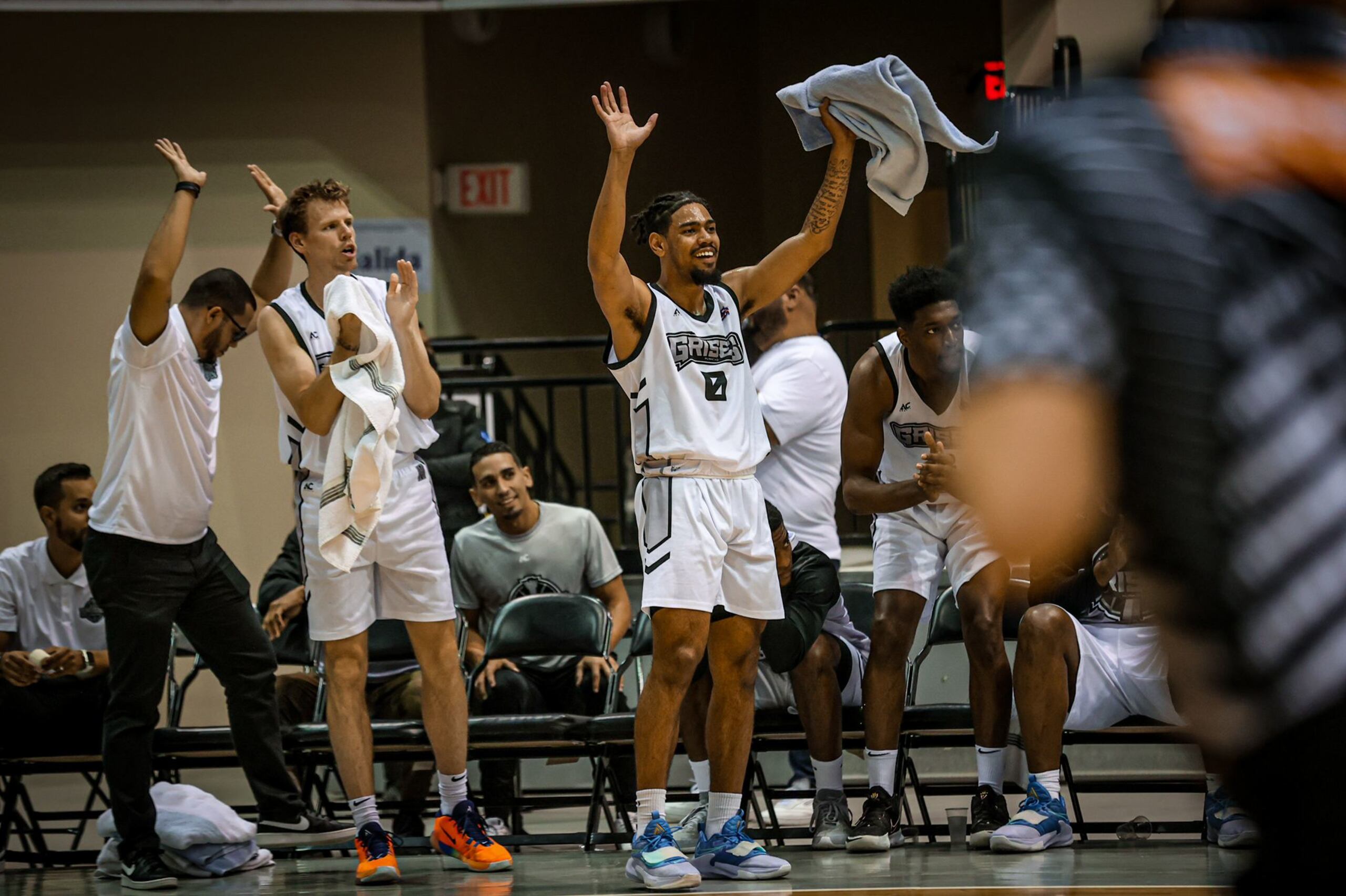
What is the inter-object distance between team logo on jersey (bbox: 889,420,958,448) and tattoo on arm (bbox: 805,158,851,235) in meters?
0.79

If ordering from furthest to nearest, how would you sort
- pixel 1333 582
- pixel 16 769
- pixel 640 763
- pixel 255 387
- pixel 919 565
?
pixel 255 387
pixel 16 769
pixel 919 565
pixel 640 763
pixel 1333 582

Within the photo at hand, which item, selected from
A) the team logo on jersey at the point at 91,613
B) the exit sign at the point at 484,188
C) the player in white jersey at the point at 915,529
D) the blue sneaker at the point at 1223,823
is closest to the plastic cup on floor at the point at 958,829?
the player in white jersey at the point at 915,529

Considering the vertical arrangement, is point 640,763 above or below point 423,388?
below

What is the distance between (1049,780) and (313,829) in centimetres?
258

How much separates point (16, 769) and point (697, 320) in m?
3.12

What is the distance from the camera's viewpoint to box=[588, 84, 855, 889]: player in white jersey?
4.25 m

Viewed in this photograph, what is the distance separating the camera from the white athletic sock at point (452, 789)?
4.63 meters

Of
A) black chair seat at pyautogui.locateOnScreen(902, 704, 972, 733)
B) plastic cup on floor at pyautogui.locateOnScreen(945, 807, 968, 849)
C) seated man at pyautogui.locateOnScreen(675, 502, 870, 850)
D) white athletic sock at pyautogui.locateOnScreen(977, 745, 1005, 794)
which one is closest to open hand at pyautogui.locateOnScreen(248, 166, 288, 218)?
seated man at pyautogui.locateOnScreen(675, 502, 870, 850)

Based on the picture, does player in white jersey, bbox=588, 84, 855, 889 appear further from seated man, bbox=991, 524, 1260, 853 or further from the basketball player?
seated man, bbox=991, 524, 1260, 853

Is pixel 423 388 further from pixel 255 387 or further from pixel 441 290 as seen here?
pixel 441 290

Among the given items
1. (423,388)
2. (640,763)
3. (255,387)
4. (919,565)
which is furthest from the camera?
(255,387)

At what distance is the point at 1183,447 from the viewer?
0.96 m

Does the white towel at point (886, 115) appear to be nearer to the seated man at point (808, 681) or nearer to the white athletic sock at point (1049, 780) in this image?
the seated man at point (808, 681)

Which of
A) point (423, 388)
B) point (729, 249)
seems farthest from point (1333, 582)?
point (729, 249)
